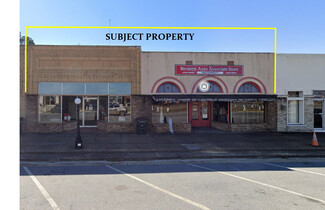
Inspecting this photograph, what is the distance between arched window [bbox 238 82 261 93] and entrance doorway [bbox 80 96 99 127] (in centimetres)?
982

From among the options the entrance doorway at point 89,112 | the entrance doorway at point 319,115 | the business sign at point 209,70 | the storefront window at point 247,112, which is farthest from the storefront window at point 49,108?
the entrance doorway at point 319,115

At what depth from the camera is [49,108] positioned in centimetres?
1323

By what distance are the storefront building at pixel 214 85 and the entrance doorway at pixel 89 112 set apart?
3.49m

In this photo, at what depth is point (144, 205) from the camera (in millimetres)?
4352

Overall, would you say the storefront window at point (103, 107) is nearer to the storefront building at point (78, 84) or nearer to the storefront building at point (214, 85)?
the storefront building at point (78, 84)

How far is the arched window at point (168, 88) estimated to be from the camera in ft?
44.7

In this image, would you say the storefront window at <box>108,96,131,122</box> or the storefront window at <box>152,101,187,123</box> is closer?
the storefront window at <box>108,96,131,122</box>

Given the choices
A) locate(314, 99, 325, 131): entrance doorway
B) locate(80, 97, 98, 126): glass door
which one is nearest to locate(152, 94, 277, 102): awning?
locate(314, 99, 325, 131): entrance doorway

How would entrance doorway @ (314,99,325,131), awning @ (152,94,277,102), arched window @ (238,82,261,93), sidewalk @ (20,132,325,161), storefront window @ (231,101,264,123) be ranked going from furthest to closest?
entrance doorway @ (314,99,325,131), storefront window @ (231,101,264,123), arched window @ (238,82,261,93), awning @ (152,94,277,102), sidewalk @ (20,132,325,161)

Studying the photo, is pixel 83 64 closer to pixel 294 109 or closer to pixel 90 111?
pixel 90 111

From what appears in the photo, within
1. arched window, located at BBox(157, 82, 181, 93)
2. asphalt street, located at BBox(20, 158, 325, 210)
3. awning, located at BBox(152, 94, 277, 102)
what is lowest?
asphalt street, located at BBox(20, 158, 325, 210)

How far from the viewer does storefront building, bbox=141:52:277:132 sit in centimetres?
1348

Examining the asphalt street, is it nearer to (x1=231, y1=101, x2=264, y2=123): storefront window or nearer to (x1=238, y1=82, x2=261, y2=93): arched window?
(x1=231, y1=101, x2=264, y2=123): storefront window

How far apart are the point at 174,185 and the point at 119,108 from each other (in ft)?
28.7
